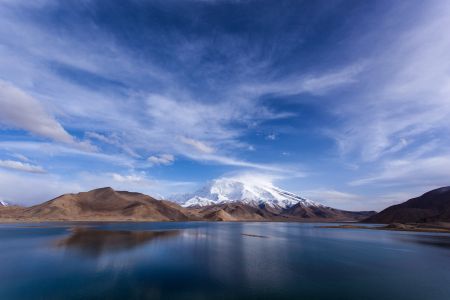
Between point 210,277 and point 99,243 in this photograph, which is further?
point 99,243

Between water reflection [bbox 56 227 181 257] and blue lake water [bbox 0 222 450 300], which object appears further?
water reflection [bbox 56 227 181 257]

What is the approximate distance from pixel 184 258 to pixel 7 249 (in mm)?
35350

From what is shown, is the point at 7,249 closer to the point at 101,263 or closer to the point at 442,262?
the point at 101,263

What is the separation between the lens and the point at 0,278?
103 feet

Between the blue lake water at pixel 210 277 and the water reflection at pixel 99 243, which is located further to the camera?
the water reflection at pixel 99 243

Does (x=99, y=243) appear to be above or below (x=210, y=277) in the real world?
above

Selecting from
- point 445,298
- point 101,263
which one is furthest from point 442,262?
point 101,263

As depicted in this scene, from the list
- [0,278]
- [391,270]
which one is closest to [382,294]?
[391,270]

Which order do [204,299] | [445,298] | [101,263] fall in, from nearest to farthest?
1. [204,299]
2. [445,298]
3. [101,263]

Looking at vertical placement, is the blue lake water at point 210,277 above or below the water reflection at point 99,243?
below

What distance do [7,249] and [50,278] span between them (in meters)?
30.9

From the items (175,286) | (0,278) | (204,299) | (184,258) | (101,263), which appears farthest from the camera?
(184,258)

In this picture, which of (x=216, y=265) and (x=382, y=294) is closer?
(x=382, y=294)

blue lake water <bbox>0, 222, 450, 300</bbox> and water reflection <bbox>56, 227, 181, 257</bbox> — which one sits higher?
water reflection <bbox>56, 227, 181, 257</bbox>
